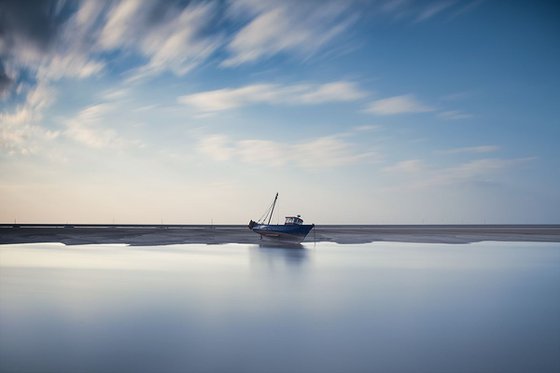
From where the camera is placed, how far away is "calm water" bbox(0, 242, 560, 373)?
9.41m

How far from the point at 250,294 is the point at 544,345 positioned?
1133 centimetres

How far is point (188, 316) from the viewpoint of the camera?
46.0 feet

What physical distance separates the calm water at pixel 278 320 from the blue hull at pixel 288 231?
2747 cm

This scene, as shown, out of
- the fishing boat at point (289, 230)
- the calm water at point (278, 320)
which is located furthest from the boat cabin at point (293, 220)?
the calm water at point (278, 320)

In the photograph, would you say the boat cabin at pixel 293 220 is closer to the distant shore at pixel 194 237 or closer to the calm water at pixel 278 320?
the distant shore at pixel 194 237

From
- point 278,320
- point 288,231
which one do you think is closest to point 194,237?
point 288,231

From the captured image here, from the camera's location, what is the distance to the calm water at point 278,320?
30.9ft

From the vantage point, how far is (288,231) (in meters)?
54.5

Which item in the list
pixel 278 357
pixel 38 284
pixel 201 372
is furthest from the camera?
pixel 38 284

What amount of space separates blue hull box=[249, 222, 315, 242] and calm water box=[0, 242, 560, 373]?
27470mm

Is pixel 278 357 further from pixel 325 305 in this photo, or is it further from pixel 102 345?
pixel 325 305

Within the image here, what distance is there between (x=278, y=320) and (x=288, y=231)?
134 ft

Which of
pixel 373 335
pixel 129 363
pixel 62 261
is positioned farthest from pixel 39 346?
pixel 62 261

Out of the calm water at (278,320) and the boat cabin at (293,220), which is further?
the boat cabin at (293,220)
